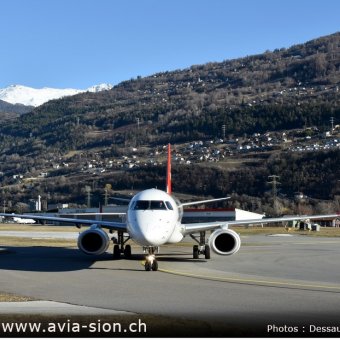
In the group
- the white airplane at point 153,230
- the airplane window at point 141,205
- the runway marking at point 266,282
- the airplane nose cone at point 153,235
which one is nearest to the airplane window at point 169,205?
the white airplane at point 153,230

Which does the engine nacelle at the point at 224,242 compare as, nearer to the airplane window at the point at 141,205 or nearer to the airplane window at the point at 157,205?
the airplane window at the point at 157,205

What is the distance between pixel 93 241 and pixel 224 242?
5370mm

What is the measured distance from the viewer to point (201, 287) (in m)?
17.8

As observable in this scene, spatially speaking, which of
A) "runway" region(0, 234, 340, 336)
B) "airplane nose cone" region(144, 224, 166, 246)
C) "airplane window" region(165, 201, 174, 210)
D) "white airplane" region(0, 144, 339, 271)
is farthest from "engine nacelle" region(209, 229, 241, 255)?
"airplane nose cone" region(144, 224, 166, 246)

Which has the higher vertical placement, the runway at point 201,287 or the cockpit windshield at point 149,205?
the cockpit windshield at point 149,205

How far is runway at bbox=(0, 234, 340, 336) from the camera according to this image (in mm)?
13044

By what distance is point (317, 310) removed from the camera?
13.7 meters

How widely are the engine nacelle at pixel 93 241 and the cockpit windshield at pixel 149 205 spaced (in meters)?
3.29

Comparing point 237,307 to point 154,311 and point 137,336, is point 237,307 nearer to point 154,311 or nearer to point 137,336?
point 154,311

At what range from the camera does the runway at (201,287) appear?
13.0 metres

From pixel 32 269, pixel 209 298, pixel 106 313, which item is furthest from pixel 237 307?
pixel 32 269

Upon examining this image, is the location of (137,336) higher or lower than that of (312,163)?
lower

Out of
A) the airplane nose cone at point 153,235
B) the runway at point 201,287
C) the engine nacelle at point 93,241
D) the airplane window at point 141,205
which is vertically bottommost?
the runway at point 201,287

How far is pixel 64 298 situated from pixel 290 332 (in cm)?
629
